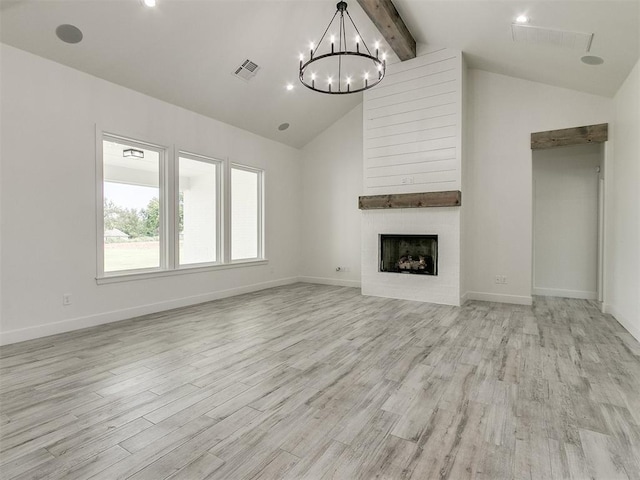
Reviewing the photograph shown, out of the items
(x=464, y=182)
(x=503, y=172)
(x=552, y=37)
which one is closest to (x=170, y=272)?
(x=464, y=182)

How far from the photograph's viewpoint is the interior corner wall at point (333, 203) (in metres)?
6.98

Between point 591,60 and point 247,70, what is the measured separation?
14.3 feet

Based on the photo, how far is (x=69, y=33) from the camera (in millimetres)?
3520

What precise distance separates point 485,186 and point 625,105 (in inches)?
74.9

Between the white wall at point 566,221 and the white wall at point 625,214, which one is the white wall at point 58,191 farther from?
the white wall at point 566,221

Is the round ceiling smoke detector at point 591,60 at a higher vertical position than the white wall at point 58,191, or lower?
higher

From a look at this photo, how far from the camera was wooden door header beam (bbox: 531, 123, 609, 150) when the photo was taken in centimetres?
472

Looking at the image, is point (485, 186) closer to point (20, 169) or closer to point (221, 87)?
point (221, 87)

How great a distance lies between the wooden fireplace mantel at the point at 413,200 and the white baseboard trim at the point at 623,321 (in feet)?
7.72

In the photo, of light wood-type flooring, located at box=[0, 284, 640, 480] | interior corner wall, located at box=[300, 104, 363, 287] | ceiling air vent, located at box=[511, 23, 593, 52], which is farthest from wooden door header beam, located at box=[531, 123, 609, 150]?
interior corner wall, located at box=[300, 104, 363, 287]

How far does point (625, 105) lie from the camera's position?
4133mm

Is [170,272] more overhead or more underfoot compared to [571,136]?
more underfoot

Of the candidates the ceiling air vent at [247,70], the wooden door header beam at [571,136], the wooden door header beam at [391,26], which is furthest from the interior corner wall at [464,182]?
the ceiling air vent at [247,70]

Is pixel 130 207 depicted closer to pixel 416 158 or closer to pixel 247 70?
pixel 247 70
